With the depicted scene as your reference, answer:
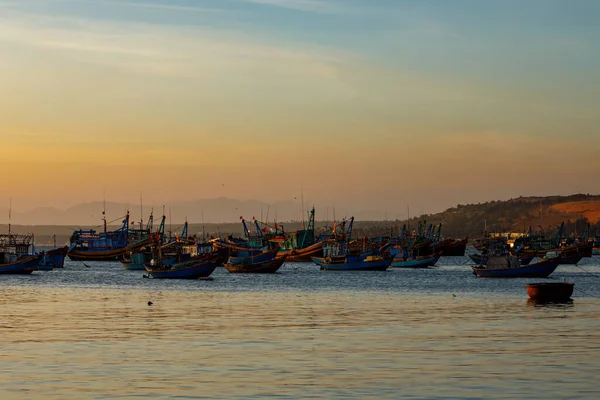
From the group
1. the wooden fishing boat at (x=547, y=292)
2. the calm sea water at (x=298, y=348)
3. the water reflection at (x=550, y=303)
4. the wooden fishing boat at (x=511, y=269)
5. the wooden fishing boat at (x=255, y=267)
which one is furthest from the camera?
the wooden fishing boat at (x=255, y=267)

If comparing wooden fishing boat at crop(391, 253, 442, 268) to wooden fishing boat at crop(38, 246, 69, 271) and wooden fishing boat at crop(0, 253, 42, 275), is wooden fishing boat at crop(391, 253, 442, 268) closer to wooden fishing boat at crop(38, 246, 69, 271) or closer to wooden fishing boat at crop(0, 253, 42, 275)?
wooden fishing boat at crop(38, 246, 69, 271)

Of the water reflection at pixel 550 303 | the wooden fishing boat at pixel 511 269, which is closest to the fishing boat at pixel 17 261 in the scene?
the wooden fishing boat at pixel 511 269

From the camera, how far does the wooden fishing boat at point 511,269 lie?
113 meters

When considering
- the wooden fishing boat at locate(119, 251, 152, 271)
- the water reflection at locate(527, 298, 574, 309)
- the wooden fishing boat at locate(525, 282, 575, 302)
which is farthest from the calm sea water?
the wooden fishing boat at locate(119, 251, 152, 271)

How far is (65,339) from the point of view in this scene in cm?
4716

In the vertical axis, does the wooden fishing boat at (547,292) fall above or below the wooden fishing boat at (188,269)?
below

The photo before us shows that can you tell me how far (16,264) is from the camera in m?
129

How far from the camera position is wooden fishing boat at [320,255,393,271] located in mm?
152500

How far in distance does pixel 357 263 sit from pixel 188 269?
141ft

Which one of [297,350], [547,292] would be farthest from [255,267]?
[297,350]

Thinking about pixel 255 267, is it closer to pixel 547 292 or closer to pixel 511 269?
pixel 511 269

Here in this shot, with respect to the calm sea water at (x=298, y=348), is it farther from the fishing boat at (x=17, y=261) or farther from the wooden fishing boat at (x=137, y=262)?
the wooden fishing boat at (x=137, y=262)

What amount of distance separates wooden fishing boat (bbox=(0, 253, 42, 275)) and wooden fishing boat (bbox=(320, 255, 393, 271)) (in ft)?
142

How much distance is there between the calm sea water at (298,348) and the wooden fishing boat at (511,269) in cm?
3554
